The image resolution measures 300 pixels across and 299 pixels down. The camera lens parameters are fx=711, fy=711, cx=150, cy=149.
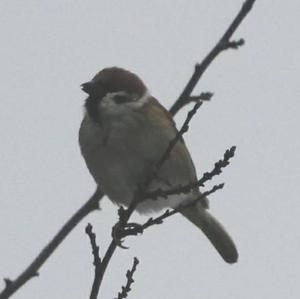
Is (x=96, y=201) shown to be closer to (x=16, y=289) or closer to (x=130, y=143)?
(x=16, y=289)

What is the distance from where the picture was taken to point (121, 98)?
4465 mm

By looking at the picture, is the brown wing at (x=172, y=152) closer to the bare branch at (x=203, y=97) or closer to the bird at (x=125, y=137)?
A: the bird at (x=125, y=137)

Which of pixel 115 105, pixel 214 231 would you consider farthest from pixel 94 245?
pixel 214 231

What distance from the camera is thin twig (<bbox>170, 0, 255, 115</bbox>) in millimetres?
2754

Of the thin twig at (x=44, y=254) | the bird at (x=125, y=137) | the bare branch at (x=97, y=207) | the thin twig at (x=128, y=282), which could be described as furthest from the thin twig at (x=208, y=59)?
the bird at (x=125, y=137)

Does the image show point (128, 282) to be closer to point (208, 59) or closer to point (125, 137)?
point (208, 59)

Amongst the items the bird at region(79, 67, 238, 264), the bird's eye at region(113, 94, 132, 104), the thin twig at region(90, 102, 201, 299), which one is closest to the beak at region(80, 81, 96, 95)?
the bird at region(79, 67, 238, 264)

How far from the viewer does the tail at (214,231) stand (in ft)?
17.4

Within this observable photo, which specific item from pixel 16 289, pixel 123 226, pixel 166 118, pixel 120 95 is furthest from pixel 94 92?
pixel 16 289

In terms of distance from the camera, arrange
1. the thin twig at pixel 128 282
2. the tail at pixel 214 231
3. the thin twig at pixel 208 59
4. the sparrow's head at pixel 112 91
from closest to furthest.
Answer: the thin twig at pixel 208 59
the thin twig at pixel 128 282
the sparrow's head at pixel 112 91
the tail at pixel 214 231

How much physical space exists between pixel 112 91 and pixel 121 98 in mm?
73

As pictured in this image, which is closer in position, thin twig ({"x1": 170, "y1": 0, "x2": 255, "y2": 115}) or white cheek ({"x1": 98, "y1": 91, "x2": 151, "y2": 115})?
thin twig ({"x1": 170, "y1": 0, "x2": 255, "y2": 115})

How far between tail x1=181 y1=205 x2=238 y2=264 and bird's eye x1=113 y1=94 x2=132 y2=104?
3.85 ft

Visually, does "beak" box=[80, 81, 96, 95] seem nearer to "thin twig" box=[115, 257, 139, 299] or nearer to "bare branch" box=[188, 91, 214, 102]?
"bare branch" box=[188, 91, 214, 102]
